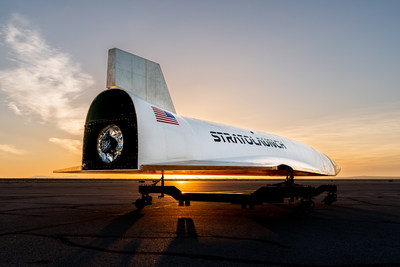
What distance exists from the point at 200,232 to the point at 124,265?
2.47 m

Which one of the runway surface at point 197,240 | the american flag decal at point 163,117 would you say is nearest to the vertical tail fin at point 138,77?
the american flag decal at point 163,117

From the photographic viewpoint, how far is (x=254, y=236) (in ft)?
20.1

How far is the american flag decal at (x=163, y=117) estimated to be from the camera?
8484 mm

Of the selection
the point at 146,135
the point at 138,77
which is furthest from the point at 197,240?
the point at 138,77

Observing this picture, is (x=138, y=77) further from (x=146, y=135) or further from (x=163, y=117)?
(x=146, y=135)

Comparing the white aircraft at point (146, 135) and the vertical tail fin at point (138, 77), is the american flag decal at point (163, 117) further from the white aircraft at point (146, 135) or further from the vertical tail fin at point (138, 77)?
the vertical tail fin at point (138, 77)

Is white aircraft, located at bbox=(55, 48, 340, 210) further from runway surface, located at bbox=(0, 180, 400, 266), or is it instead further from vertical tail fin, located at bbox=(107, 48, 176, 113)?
runway surface, located at bbox=(0, 180, 400, 266)

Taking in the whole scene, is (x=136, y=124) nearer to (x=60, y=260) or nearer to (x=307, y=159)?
(x=60, y=260)

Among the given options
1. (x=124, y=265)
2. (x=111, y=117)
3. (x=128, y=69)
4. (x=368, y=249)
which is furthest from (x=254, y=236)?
(x=128, y=69)

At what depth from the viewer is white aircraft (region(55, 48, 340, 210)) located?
795cm

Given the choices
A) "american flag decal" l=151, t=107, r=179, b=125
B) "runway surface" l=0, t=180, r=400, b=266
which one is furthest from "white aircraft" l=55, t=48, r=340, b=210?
"runway surface" l=0, t=180, r=400, b=266

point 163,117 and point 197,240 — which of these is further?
point 163,117

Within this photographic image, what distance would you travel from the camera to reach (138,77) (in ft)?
31.2

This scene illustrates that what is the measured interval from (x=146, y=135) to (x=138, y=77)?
239 cm
